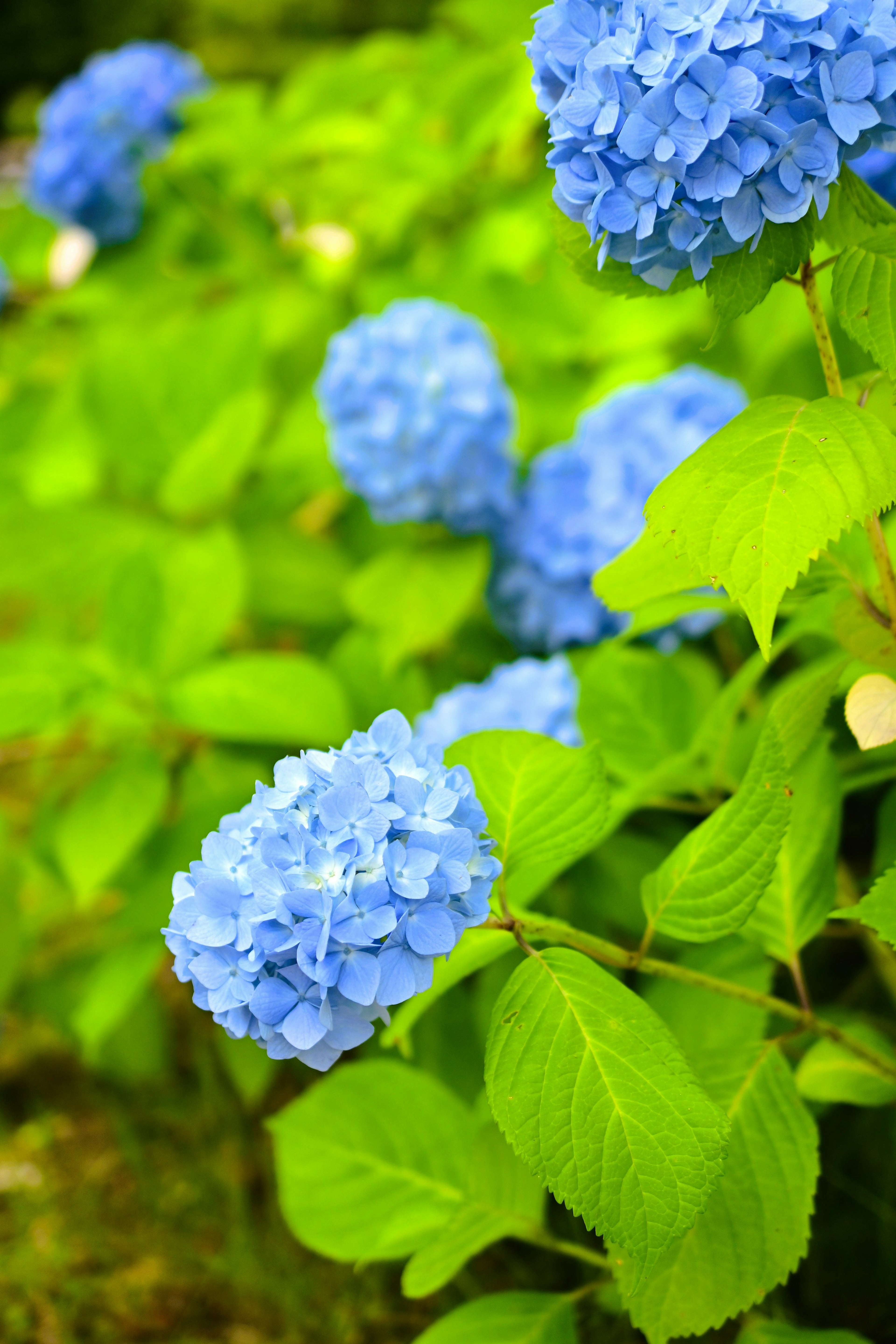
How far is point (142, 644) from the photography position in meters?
1.65

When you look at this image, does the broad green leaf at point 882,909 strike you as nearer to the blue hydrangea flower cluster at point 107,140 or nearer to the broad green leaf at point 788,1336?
the broad green leaf at point 788,1336

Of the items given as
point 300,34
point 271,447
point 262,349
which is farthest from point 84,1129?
point 300,34

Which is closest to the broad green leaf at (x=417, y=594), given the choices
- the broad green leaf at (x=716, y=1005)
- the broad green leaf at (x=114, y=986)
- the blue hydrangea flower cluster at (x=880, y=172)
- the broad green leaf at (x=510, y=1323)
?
the broad green leaf at (x=114, y=986)

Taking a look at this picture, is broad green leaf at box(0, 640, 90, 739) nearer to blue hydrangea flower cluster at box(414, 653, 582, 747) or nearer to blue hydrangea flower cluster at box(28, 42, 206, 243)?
blue hydrangea flower cluster at box(414, 653, 582, 747)

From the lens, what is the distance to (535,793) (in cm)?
87

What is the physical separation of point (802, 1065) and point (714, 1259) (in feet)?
0.67

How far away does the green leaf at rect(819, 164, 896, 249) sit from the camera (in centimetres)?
78

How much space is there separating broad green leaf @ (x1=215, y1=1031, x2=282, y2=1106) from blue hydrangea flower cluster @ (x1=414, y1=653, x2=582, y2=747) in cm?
57

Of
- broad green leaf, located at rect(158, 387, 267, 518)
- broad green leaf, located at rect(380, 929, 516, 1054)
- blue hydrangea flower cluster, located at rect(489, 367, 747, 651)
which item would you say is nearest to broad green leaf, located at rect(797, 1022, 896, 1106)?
broad green leaf, located at rect(380, 929, 516, 1054)

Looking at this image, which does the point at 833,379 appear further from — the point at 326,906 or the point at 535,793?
the point at 326,906

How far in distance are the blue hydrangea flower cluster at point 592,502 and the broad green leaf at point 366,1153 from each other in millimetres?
718

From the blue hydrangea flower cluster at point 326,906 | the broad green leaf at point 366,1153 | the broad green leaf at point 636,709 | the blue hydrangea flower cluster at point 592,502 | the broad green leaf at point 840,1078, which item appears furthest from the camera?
the blue hydrangea flower cluster at point 592,502

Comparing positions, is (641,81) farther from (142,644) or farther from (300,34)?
(300,34)

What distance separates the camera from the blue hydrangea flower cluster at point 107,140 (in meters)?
2.43
